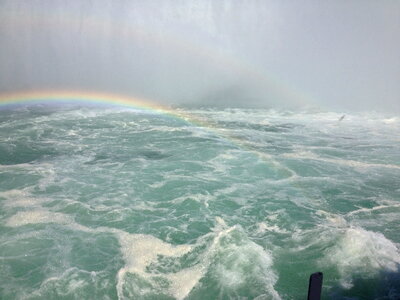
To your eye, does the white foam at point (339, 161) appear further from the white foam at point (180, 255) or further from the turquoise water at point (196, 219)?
the white foam at point (180, 255)

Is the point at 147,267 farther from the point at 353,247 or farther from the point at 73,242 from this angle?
the point at 353,247

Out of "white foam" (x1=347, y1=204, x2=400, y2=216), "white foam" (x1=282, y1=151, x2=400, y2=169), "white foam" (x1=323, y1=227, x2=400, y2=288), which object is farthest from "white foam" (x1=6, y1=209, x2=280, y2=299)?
"white foam" (x1=282, y1=151, x2=400, y2=169)

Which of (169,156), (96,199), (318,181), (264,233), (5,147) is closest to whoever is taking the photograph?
(264,233)

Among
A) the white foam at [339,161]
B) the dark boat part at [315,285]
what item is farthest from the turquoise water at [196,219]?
the dark boat part at [315,285]

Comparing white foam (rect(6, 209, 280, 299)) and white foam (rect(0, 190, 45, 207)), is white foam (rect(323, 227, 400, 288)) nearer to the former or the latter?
white foam (rect(6, 209, 280, 299))

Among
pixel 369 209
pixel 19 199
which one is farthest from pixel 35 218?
pixel 369 209

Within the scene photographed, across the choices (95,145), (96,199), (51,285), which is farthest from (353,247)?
(95,145)

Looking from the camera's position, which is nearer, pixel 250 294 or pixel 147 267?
pixel 250 294
